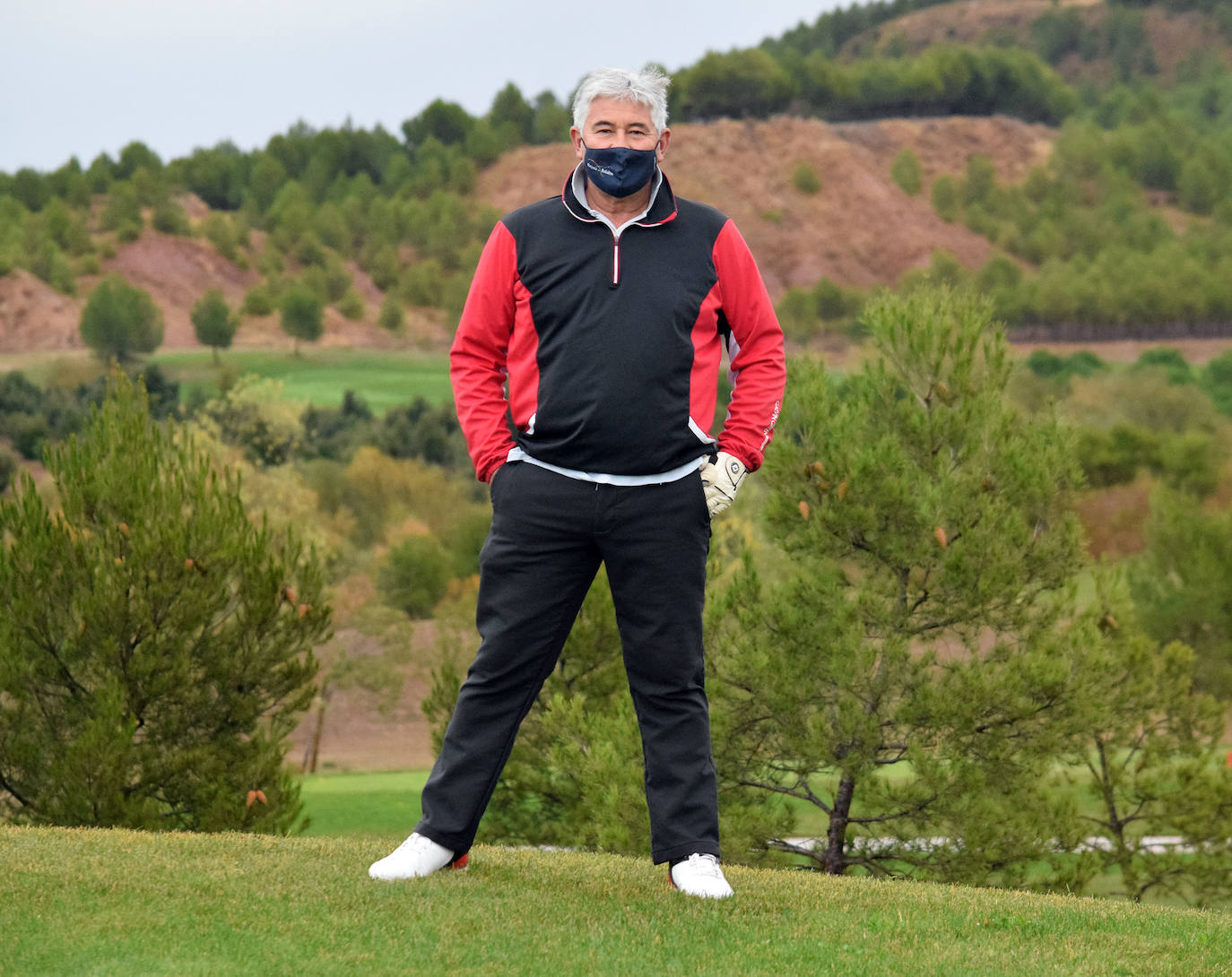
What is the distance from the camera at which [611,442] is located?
423 cm

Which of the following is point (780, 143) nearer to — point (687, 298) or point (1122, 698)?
point (1122, 698)

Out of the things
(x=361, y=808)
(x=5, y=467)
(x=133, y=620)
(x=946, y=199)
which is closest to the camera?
(x=133, y=620)

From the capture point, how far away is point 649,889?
4453 millimetres

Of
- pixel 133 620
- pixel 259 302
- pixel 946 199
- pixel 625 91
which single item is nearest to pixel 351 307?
pixel 259 302

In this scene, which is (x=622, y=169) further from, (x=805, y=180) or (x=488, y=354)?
(x=805, y=180)

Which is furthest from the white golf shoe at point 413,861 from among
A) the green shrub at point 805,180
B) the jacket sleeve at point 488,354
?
the green shrub at point 805,180

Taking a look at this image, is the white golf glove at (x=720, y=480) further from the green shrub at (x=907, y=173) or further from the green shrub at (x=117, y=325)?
the green shrub at (x=907, y=173)

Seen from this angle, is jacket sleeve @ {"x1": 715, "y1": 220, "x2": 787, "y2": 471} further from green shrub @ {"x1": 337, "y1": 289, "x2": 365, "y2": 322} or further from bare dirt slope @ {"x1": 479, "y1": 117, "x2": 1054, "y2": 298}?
bare dirt slope @ {"x1": 479, "y1": 117, "x2": 1054, "y2": 298}

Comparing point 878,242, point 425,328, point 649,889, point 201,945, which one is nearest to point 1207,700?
point 649,889

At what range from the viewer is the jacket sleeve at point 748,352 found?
14.6 feet

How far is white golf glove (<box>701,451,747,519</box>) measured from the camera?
4.31 metres

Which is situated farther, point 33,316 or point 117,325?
point 33,316

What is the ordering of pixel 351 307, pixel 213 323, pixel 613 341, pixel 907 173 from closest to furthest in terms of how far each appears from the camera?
pixel 613 341
pixel 213 323
pixel 351 307
pixel 907 173

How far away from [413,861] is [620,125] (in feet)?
7.51
